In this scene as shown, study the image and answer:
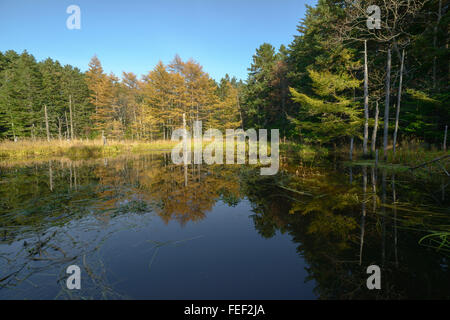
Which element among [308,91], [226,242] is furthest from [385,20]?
[226,242]

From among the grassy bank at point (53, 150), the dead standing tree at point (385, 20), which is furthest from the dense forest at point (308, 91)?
the grassy bank at point (53, 150)

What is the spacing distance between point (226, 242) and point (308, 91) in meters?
22.6

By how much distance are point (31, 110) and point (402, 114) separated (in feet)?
161

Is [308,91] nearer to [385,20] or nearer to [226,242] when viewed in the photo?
[385,20]

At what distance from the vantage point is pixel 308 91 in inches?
856

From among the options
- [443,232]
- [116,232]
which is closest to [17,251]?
[116,232]

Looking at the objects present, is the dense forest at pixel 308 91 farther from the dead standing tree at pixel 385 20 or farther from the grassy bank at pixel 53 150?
the grassy bank at pixel 53 150

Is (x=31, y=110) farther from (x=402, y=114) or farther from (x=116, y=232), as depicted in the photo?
(x=402, y=114)

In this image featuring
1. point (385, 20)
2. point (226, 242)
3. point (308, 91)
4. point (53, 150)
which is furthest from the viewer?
point (308, 91)

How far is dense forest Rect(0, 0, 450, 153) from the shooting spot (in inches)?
459

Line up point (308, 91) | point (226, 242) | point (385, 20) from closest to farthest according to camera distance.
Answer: point (226, 242), point (385, 20), point (308, 91)

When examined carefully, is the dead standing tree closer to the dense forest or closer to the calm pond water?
the dense forest

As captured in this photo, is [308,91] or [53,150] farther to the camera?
[308,91]

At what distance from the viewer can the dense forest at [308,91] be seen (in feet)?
38.2
